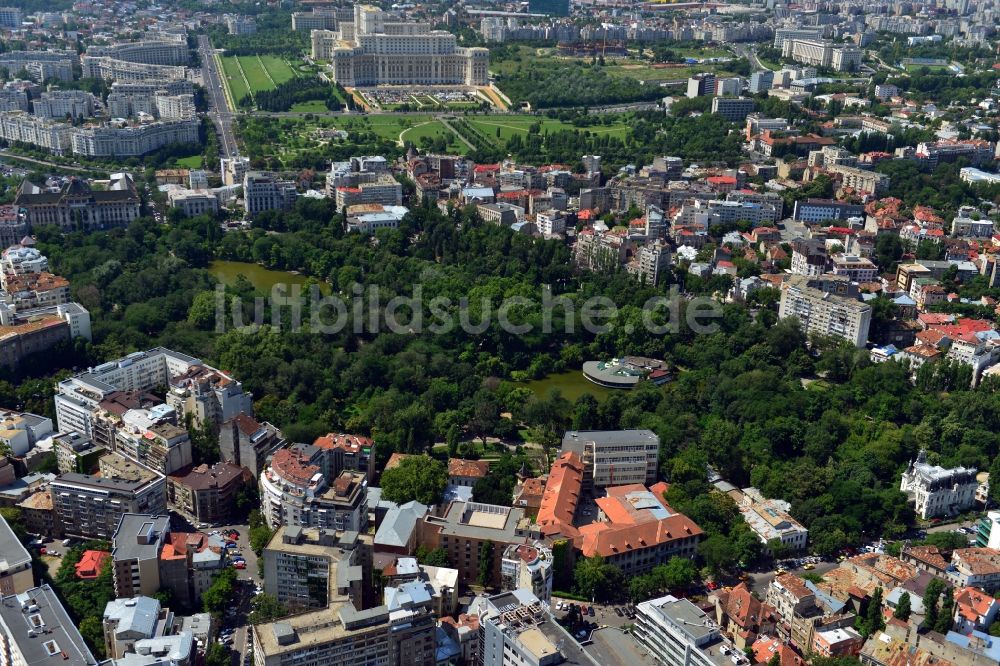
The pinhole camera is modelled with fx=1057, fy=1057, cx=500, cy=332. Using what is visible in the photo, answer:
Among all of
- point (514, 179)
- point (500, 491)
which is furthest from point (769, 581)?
point (514, 179)

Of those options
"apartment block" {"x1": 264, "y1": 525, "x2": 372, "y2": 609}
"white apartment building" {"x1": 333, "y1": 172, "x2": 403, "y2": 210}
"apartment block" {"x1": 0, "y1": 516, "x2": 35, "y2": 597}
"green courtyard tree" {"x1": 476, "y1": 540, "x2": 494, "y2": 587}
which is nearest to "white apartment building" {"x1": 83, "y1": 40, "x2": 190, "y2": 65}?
"white apartment building" {"x1": 333, "y1": 172, "x2": 403, "y2": 210}

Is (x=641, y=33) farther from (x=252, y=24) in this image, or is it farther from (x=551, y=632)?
(x=551, y=632)

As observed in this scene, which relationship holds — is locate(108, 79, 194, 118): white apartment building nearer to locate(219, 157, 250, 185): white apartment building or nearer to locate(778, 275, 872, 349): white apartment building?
locate(219, 157, 250, 185): white apartment building

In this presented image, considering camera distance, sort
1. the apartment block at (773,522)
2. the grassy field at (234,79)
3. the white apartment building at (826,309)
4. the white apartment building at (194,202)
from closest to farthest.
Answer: the apartment block at (773,522)
the white apartment building at (826,309)
the white apartment building at (194,202)
the grassy field at (234,79)

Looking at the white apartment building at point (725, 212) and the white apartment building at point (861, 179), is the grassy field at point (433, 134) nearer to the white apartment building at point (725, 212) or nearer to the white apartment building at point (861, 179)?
the white apartment building at point (725, 212)

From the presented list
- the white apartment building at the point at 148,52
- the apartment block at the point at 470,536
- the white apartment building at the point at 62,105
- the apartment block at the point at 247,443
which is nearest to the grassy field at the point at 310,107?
the white apartment building at the point at 62,105
